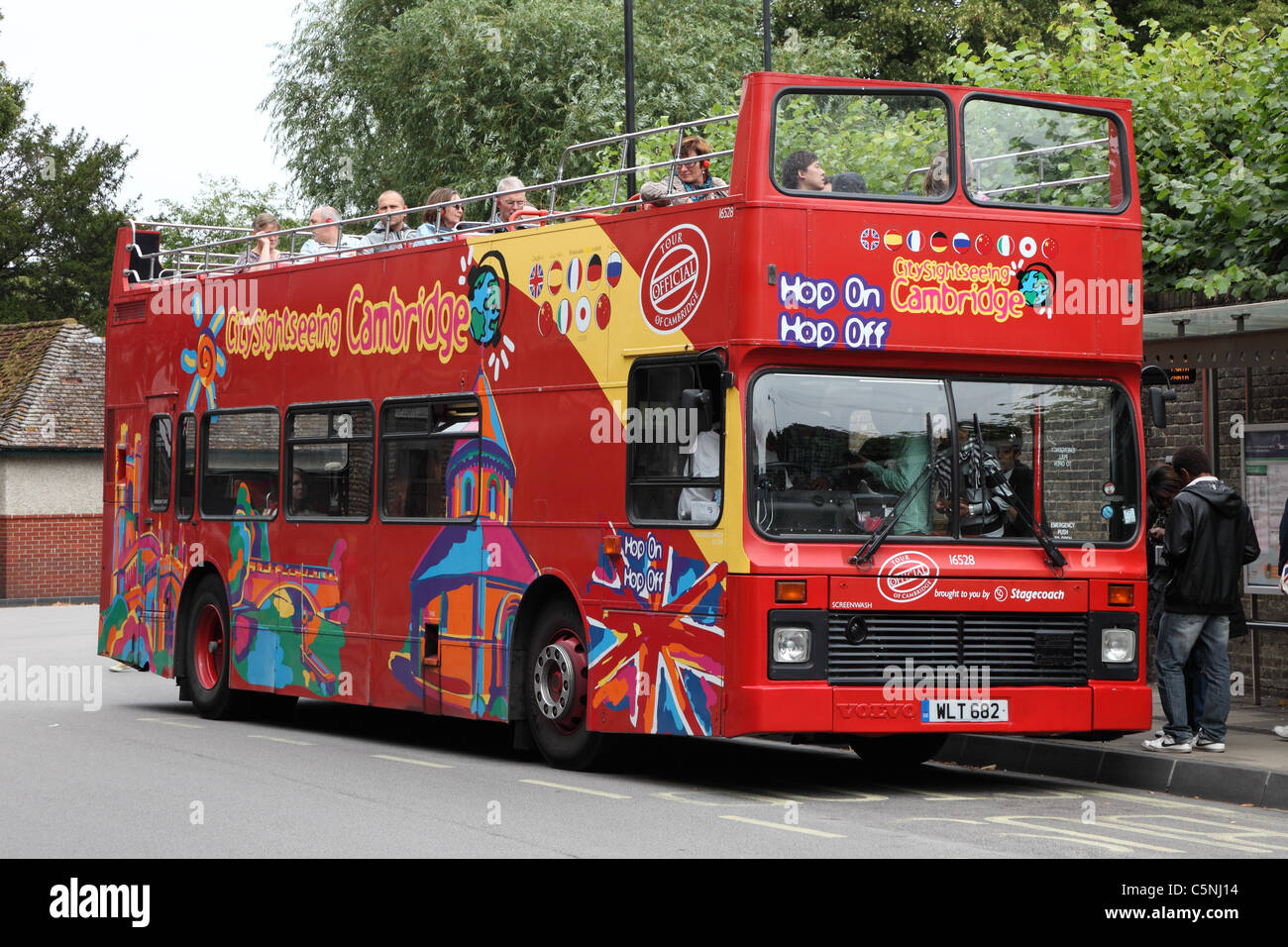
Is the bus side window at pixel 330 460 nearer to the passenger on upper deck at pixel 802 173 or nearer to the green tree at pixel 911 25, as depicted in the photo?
the passenger on upper deck at pixel 802 173

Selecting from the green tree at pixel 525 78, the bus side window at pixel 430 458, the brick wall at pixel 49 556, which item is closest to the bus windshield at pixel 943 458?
the bus side window at pixel 430 458

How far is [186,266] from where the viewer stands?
1883 cm

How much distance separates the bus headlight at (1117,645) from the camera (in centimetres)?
1119

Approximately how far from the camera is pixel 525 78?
36.4 m

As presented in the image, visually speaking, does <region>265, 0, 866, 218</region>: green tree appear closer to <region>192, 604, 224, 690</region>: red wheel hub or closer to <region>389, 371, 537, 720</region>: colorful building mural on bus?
<region>192, 604, 224, 690</region>: red wheel hub

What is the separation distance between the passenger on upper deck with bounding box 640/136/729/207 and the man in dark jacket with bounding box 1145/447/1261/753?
383 cm

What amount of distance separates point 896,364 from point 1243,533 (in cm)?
317

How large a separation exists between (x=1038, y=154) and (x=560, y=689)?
448 centimetres

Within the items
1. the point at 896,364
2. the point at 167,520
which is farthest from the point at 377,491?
the point at 896,364

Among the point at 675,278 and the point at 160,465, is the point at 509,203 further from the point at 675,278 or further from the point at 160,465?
the point at 160,465

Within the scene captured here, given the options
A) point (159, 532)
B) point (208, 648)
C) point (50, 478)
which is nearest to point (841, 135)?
point (208, 648)

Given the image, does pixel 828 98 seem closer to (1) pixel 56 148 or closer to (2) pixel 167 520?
(2) pixel 167 520

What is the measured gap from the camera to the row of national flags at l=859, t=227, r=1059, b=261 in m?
10.9
